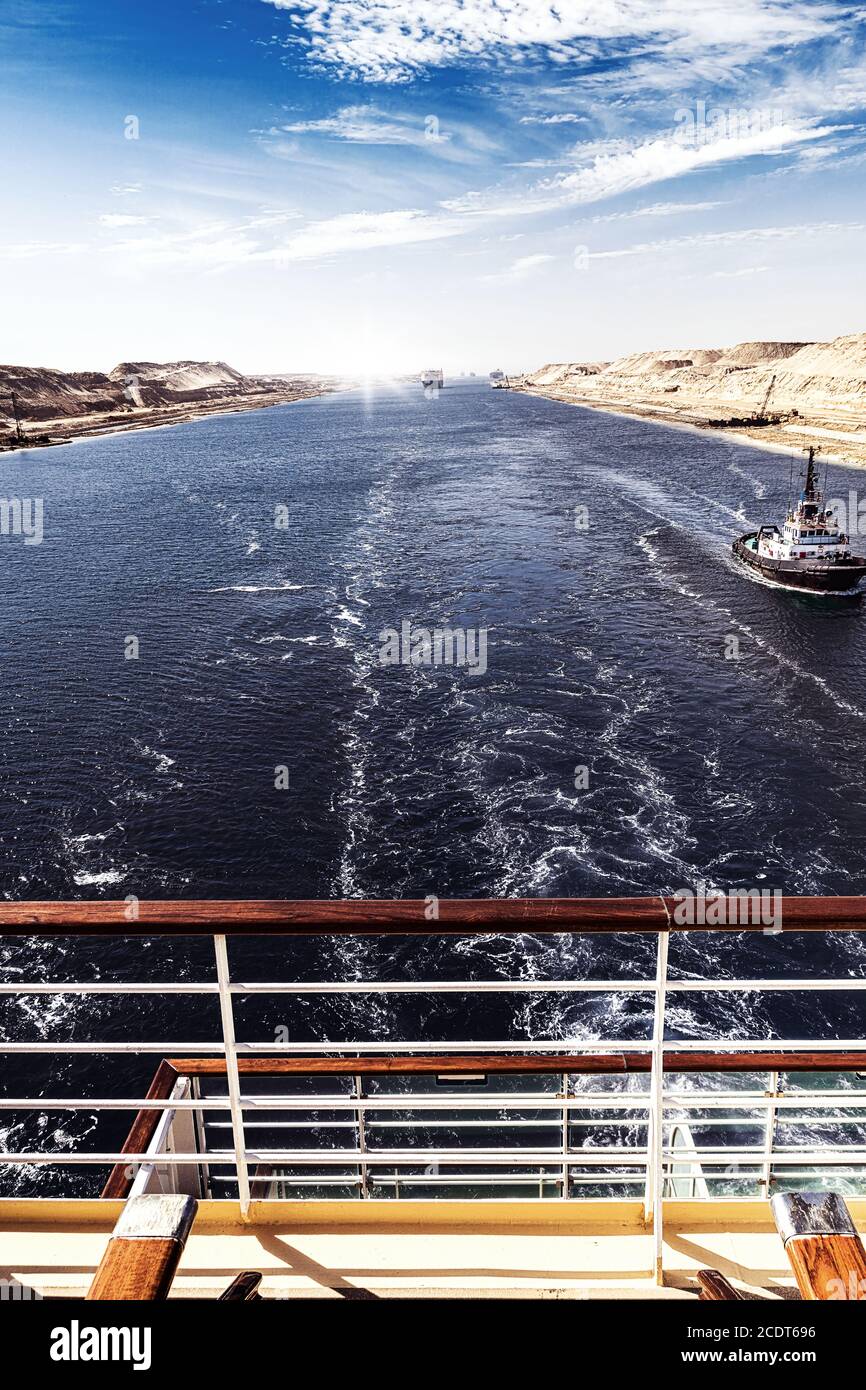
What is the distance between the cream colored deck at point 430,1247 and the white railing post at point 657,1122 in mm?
193

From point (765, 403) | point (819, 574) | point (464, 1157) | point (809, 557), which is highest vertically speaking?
point (765, 403)

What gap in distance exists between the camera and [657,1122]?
4.27 meters

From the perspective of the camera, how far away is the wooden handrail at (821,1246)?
3.15 meters

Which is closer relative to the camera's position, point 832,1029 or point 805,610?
point 832,1029

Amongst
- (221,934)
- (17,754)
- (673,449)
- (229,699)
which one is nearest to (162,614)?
(229,699)

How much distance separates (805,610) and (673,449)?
8697 cm

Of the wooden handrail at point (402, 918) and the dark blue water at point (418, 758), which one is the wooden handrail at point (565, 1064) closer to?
the wooden handrail at point (402, 918)

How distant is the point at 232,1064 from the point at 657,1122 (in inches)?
86.3

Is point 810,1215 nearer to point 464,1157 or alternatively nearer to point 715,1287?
point 715,1287

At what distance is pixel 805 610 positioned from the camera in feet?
174

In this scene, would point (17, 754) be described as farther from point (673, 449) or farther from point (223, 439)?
point (223, 439)

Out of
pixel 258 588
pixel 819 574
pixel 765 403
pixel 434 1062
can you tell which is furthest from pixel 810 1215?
pixel 765 403

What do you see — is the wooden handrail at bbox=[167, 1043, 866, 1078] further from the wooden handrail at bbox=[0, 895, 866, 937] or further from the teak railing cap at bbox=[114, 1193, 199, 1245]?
the wooden handrail at bbox=[0, 895, 866, 937]

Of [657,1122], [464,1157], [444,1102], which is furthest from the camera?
[464,1157]
